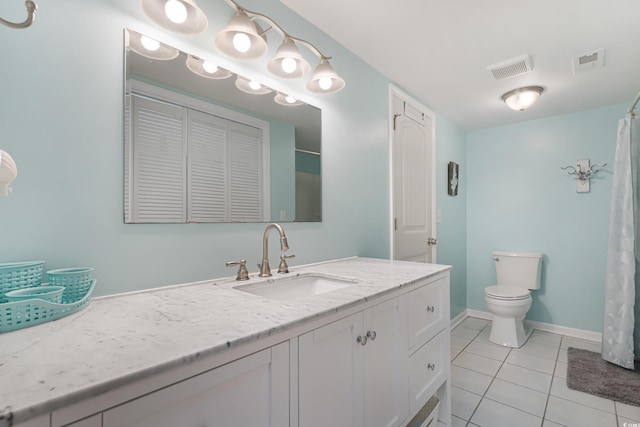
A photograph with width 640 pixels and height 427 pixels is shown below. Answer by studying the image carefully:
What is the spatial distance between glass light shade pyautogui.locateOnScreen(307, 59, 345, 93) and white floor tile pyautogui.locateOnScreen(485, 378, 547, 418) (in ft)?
7.06

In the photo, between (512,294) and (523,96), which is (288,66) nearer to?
(523,96)

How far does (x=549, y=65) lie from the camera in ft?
6.84

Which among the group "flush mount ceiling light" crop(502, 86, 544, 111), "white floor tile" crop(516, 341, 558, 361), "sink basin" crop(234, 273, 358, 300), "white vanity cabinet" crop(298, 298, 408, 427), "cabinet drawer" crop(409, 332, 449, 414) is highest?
"flush mount ceiling light" crop(502, 86, 544, 111)

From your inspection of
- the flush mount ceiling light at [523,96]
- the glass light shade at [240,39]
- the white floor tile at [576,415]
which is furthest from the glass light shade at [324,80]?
the white floor tile at [576,415]

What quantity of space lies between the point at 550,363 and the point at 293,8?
314cm

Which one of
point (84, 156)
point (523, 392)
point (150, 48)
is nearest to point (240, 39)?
point (150, 48)

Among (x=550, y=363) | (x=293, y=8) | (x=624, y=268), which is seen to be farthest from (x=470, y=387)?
(x=293, y=8)

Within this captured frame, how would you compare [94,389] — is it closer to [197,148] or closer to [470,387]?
[197,148]

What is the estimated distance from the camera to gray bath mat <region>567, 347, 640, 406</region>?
6.22 feet

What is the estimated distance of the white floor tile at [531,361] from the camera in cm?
230

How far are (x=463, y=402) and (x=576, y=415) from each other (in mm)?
606

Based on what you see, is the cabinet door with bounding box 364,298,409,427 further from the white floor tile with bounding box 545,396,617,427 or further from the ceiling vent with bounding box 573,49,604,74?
the ceiling vent with bounding box 573,49,604,74

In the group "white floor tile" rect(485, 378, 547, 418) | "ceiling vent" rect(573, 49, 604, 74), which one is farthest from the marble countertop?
"ceiling vent" rect(573, 49, 604, 74)

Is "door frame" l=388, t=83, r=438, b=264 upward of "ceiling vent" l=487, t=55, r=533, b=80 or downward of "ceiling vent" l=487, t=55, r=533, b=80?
downward
